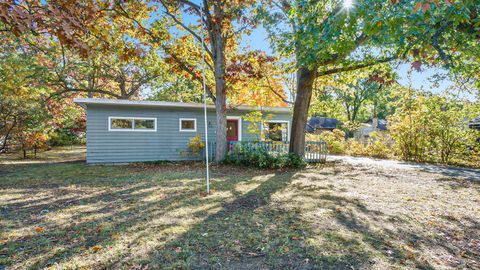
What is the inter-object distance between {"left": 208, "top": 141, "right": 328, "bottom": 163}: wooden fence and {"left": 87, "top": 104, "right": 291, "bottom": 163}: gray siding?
58.9 inches

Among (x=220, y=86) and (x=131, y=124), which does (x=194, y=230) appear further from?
(x=131, y=124)

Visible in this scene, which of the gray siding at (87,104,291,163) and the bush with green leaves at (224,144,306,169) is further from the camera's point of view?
the gray siding at (87,104,291,163)

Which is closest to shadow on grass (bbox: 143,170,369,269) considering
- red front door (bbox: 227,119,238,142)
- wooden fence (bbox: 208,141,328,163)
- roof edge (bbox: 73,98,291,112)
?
wooden fence (bbox: 208,141,328,163)

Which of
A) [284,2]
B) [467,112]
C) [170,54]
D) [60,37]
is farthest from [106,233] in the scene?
[467,112]

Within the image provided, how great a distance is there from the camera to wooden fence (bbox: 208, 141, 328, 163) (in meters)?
9.48

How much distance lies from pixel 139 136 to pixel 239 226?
828 centimetres

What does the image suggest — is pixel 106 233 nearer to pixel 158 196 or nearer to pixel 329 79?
pixel 158 196

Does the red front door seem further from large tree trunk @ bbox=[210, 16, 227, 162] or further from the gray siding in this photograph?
large tree trunk @ bbox=[210, 16, 227, 162]

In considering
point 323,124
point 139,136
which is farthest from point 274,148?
point 323,124

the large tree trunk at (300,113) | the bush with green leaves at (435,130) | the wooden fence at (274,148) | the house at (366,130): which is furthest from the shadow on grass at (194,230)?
the house at (366,130)

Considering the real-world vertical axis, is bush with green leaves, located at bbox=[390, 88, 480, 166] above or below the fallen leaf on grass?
above

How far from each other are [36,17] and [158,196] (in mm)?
3326

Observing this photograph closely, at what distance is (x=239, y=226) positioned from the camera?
3328 mm

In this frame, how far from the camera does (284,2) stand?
8656 mm
